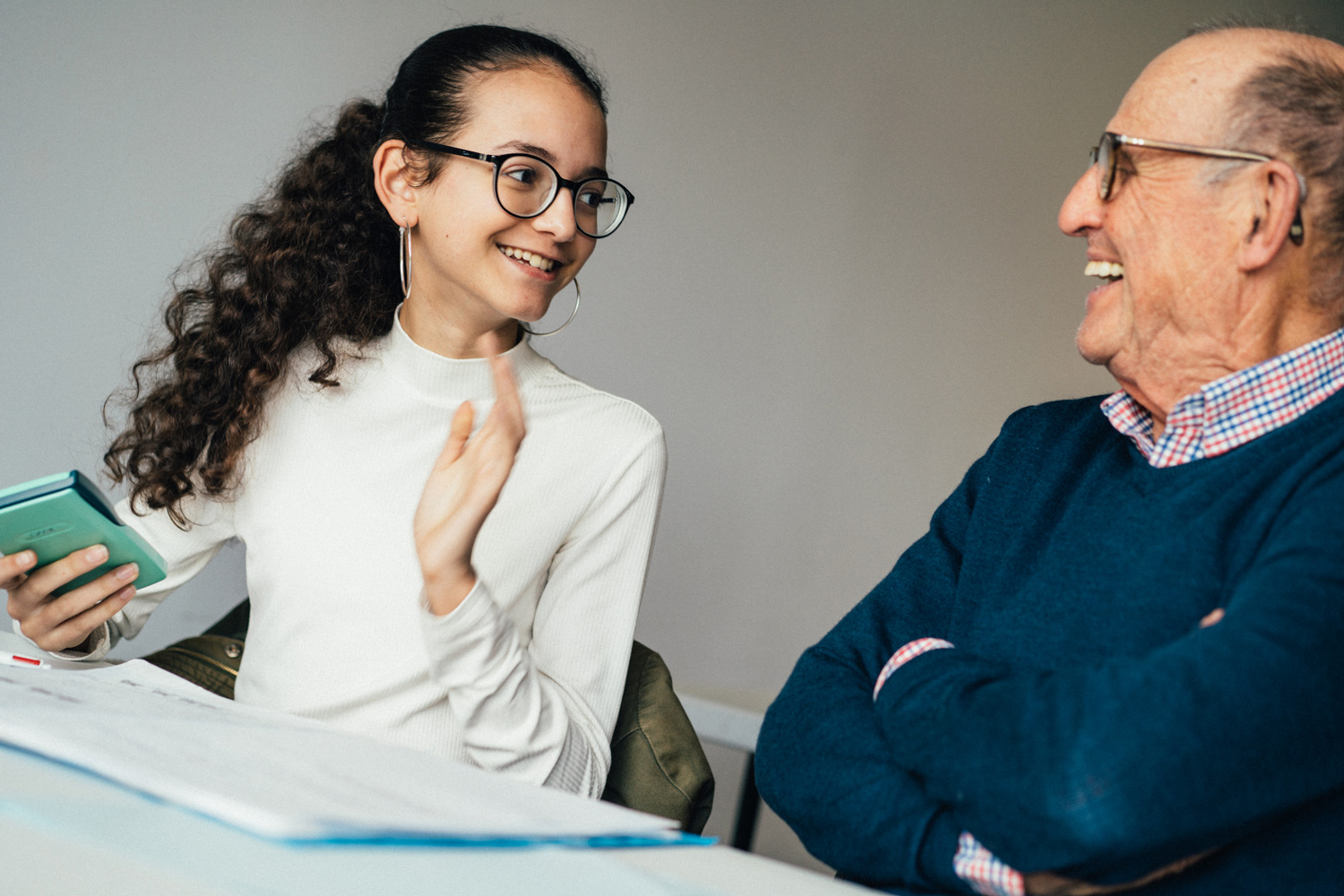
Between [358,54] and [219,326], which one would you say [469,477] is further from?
[358,54]

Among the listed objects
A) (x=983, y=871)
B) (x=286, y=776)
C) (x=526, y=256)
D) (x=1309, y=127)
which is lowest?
(x=983, y=871)

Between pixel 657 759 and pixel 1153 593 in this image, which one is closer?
pixel 1153 593

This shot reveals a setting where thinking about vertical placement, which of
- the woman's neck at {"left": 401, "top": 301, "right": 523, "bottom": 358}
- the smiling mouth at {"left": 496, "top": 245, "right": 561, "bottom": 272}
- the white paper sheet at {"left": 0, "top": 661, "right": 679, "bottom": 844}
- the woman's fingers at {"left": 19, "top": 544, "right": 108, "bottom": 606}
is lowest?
the woman's fingers at {"left": 19, "top": 544, "right": 108, "bottom": 606}

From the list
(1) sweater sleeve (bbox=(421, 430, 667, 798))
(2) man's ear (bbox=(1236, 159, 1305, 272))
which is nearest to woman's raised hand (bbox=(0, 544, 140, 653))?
(1) sweater sleeve (bbox=(421, 430, 667, 798))

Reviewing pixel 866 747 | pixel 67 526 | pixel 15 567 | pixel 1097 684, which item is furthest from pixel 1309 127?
pixel 15 567

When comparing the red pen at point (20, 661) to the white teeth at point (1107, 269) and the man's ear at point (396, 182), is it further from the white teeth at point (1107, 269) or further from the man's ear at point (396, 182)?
the white teeth at point (1107, 269)

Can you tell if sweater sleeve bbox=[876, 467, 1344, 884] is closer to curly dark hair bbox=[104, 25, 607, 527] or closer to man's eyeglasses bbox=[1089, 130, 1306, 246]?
man's eyeglasses bbox=[1089, 130, 1306, 246]

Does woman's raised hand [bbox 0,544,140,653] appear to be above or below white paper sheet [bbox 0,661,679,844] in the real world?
below

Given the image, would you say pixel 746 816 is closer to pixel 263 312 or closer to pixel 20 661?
pixel 263 312

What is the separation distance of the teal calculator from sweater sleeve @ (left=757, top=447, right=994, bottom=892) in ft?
2.51

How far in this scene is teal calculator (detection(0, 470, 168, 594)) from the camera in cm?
110

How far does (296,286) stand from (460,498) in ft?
2.46

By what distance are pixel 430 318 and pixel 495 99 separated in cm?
34

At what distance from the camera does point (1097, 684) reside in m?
0.80
